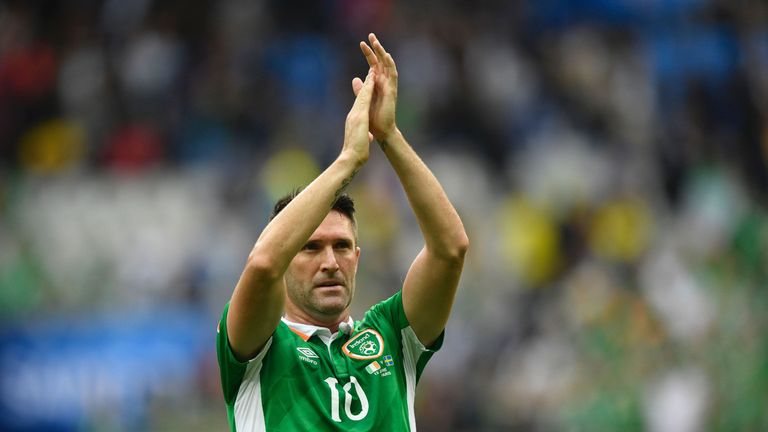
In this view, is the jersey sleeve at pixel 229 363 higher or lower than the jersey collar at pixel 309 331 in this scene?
lower

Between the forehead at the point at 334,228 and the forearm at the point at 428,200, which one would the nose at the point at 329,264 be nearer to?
the forehead at the point at 334,228

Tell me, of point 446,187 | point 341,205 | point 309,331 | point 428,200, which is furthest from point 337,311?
point 446,187

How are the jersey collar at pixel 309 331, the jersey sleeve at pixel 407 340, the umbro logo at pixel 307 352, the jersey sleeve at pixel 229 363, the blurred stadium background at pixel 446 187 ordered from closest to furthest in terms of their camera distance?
the jersey sleeve at pixel 229 363
the umbro logo at pixel 307 352
the jersey collar at pixel 309 331
the jersey sleeve at pixel 407 340
the blurred stadium background at pixel 446 187

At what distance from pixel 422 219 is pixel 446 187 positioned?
9688mm

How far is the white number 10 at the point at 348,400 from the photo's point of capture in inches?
206

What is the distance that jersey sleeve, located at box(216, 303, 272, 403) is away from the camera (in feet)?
16.9

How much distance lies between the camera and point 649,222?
575 inches

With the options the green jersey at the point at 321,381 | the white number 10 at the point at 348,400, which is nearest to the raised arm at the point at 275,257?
the green jersey at the point at 321,381

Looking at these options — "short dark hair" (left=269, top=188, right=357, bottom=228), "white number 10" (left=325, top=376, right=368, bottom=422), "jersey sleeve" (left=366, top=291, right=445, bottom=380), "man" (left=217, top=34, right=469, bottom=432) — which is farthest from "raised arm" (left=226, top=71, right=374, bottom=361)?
"jersey sleeve" (left=366, top=291, right=445, bottom=380)

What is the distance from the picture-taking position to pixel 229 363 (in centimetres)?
516

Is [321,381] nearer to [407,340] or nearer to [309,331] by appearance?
[309,331]

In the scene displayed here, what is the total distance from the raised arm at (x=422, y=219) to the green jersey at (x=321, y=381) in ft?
0.47

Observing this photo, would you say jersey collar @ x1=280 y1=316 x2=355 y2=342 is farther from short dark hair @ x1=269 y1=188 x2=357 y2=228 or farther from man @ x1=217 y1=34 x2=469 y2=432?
short dark hair @ x1=269 y1=188 x2=357 y2=228

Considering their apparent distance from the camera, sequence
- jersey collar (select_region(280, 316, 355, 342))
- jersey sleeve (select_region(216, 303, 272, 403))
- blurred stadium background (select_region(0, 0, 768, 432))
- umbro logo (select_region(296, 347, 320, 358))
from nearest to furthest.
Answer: jersey sleeve (select_region(216, 303, 272, 403))
umbro logo (select_region(296, 347, 320, 358))
jersey collar (select_region(280, 316, 355, 342))
blurred stadium background (select_region(0, 0, 768, 432))
